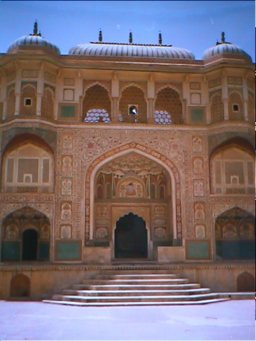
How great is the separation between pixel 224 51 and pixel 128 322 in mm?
10350

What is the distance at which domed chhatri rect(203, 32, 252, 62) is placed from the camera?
48.2 ft

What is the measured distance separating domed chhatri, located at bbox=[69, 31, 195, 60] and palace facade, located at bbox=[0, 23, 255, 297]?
0.26 ft

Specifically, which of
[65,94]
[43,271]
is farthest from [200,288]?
[65,94]

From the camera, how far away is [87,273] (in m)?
11.9

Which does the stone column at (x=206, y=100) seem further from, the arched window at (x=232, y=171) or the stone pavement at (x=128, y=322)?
the stone pavement at (x=128, y=322)

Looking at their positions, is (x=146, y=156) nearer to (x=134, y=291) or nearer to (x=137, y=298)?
(x=134, y=291)

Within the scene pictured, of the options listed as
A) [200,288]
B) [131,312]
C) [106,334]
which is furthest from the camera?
[200,288]

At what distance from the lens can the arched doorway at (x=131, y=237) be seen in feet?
52.3

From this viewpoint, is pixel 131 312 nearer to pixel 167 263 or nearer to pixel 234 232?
pixel 167 263

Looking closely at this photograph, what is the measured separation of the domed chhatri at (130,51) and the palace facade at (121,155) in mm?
80

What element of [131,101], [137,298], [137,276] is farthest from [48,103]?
[137,298]

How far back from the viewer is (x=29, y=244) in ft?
47.3

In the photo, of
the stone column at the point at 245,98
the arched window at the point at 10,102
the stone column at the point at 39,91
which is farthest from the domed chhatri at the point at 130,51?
the arched window at the point at 10,102

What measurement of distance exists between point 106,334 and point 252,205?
30.0ft
